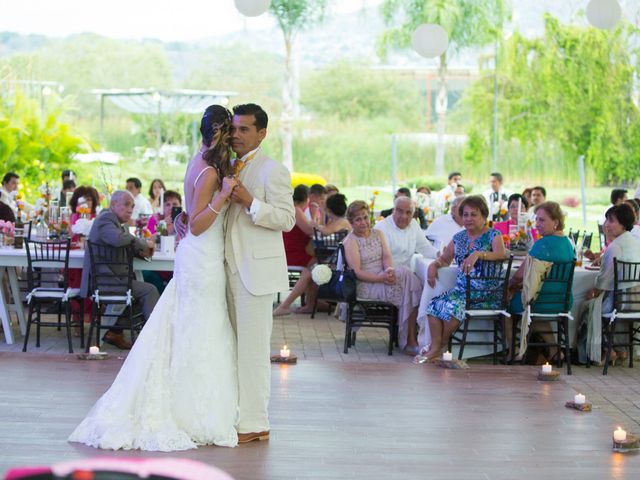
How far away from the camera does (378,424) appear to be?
6.12 meters

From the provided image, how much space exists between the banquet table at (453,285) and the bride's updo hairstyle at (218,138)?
3162 millimetres

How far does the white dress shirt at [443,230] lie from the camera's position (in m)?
10.2

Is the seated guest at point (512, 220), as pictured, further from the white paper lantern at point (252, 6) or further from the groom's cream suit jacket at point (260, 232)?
the groom's cream suit jacket at point (260, 232)

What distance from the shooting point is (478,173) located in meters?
26.7

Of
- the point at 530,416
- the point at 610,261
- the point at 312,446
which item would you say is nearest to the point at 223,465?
the point at 312,446

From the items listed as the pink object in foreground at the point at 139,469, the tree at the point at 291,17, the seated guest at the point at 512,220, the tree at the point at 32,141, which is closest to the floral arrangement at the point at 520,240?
the seated guest at the point at 512,220

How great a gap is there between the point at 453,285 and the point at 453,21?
19114 mm

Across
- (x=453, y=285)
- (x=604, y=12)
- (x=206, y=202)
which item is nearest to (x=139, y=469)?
(x=206, y=202)

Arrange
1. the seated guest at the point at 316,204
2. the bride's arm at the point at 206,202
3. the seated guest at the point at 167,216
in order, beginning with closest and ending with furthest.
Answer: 1. the bride's arm at the point at 206,202
2. the seated guest at the point at 167,216
3. the seated guest at the point at 316,204

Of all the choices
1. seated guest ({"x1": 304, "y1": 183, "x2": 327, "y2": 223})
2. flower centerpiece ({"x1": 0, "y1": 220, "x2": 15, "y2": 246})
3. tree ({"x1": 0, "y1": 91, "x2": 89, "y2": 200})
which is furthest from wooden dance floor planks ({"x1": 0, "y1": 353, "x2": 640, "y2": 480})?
tree ({"x1": 0, "y1": 91, "x2": 89, "y2": 200})

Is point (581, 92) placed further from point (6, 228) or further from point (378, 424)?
point (378, 424)

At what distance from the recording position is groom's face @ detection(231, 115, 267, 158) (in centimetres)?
543

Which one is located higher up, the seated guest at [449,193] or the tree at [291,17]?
the tree at [291,17]

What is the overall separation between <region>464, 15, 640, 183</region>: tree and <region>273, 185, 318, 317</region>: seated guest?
15515mm
